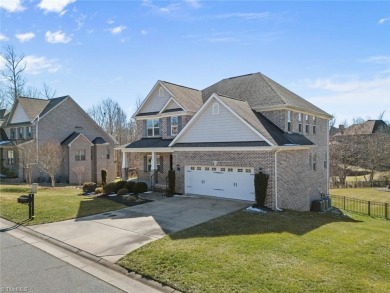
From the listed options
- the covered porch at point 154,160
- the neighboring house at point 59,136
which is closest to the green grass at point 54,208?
the covered porch at point 154,160

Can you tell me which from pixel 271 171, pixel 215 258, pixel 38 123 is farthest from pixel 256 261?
pixel 38 123

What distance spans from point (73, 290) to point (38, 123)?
92.7ft

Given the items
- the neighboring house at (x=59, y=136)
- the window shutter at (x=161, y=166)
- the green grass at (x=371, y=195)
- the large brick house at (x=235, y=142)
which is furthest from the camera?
the neighboring house at (x=59, y=136)

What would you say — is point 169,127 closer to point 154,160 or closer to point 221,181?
point 154,160

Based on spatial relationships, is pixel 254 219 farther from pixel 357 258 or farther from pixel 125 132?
pixel 125 132

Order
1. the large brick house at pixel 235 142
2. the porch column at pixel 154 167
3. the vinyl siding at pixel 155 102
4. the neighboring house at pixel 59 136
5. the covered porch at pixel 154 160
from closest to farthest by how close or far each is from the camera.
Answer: the large brick house at pixel 235 142, the porch column at pixel 154 167, the covered porch at pixel 154 160, the vinyl siding at pixel 155 102, the neighboring house at pixel 59 136

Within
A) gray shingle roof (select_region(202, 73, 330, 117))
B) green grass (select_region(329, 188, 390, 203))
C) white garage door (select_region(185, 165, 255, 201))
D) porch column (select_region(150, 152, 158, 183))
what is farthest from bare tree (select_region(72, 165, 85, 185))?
green grass (select_region(329, 188, 390, 203))

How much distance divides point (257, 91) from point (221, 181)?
7.80 m

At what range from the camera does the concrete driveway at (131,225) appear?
974 centimetres

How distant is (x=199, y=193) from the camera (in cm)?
1873

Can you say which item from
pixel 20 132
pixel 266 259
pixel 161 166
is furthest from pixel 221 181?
pixel 20 132

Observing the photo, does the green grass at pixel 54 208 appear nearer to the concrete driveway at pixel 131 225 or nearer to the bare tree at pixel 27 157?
the concrete driveway at pixel 131 225

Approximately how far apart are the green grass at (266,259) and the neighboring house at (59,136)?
82.3 feet

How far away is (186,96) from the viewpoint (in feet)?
78.5
